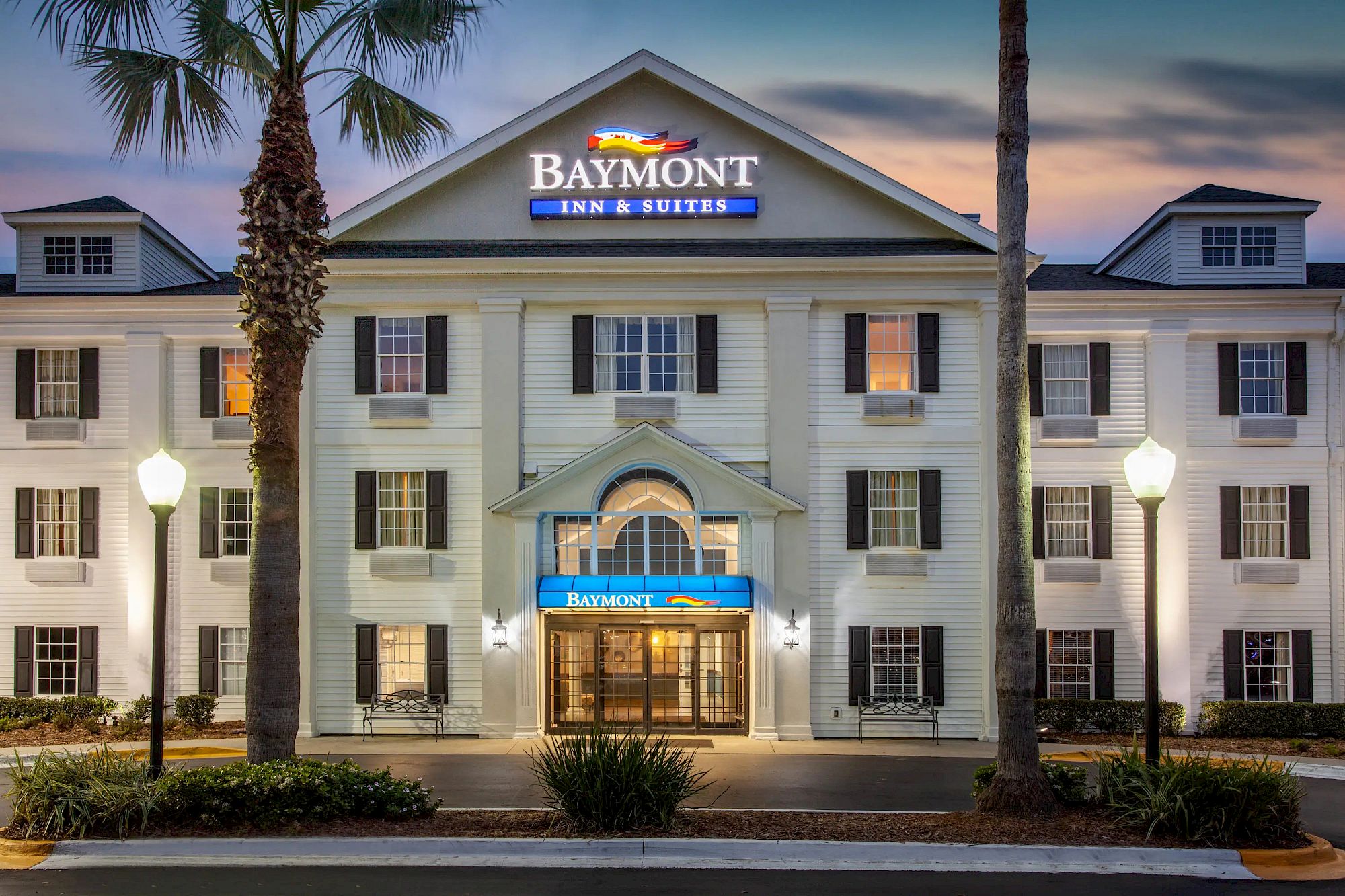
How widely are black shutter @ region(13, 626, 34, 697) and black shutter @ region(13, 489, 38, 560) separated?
62.6 inches

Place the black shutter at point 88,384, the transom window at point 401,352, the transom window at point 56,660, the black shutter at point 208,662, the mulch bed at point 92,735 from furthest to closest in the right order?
the black shutter at point 88,384
the transom window at point 56,660
the black shutter at point 208,662
the transom window at point 401,352
the mulch bed at point 92,735

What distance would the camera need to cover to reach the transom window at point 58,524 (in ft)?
74.5

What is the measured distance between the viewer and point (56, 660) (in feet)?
73.6

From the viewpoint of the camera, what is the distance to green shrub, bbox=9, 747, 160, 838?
38.4 feet

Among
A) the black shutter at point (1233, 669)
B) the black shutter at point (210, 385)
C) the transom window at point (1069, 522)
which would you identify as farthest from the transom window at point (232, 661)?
the black shutter at point (1233, 669)

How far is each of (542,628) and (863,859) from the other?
10957 millimetres

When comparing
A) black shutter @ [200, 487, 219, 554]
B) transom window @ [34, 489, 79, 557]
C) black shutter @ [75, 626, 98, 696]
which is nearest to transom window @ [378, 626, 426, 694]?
black shutter @ [200, 487, 219, 554]

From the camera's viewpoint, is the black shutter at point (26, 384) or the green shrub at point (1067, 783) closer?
the green shrub at point (1067, 783)

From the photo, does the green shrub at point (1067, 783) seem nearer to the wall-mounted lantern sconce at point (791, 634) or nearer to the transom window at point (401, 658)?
the wall-mounted lantern sconce at point (791, 634)

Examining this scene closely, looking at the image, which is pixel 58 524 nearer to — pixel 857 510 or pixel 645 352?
pixel 645 352

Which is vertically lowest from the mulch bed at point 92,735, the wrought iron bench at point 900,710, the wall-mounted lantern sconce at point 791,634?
the mulch bed at point 92,735

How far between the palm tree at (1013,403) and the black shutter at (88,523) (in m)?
19.0

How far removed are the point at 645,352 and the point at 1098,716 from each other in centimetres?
1194

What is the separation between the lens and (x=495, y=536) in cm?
2131
